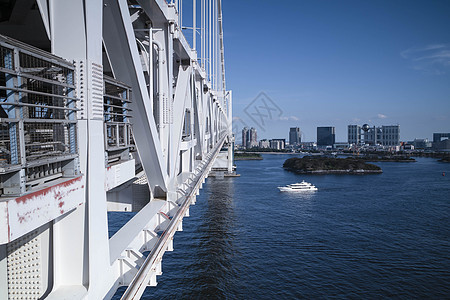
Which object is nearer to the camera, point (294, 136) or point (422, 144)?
point (422, 144)

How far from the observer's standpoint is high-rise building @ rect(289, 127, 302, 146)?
151 m

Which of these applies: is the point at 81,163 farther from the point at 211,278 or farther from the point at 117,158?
the point at 211,278

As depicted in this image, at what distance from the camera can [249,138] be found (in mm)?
128750

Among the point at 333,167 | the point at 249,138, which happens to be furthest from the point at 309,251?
the point at 249,138

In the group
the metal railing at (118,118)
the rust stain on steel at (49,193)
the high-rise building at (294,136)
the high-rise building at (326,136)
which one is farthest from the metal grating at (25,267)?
the high-rise building at (294,136)

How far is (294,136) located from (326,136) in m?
16.9

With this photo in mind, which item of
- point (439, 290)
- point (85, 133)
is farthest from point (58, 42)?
point (439, 290)

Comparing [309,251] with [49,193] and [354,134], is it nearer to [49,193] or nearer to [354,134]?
[49,193]

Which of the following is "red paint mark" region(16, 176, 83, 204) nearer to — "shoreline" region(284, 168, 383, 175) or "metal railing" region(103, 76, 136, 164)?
"metal railing" region(103, 76, 136, 164)

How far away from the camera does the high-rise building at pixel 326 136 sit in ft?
451

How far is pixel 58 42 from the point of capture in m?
1.83

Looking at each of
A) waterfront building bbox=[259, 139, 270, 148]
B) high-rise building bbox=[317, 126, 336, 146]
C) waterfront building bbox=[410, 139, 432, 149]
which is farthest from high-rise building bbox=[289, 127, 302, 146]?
waterfront building bbox=[410, 139, 432, 149]

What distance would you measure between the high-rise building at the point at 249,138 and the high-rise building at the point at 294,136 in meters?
27.7

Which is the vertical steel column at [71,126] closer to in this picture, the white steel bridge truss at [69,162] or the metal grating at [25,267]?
the white steel bridge truss at [69,162]
